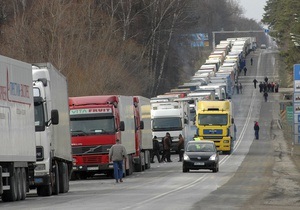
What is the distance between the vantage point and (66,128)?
123 ft

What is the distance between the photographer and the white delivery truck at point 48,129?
33.8m

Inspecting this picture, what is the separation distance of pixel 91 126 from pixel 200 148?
7664 millimetres

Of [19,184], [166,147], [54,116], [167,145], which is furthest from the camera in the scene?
[166,147]

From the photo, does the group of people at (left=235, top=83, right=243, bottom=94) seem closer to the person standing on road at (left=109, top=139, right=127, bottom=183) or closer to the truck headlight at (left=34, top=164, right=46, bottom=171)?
the person standing on road at (left=109, top=139, right=127, bottom=183)

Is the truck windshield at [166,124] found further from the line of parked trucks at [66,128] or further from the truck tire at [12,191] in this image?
the truck tire at [12,191]

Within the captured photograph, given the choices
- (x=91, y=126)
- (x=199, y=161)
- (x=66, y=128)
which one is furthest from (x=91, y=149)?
(x=66, y=128)

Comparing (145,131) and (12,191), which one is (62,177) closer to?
(12,191)

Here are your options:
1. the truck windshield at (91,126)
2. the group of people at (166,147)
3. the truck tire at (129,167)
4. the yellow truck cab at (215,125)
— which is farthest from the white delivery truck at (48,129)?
the yellow truck cab at (215,125)

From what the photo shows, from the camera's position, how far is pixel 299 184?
131ft

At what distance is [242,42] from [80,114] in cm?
14232

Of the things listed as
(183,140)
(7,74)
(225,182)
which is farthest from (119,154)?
(183,140)

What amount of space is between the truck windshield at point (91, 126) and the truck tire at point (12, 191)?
1431 cm

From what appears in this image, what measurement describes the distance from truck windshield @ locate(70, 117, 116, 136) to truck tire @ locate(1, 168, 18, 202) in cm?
1431

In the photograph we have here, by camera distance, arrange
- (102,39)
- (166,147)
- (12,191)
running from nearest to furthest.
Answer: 1. (12,191)
2. (166,147)
3. (102,39)
